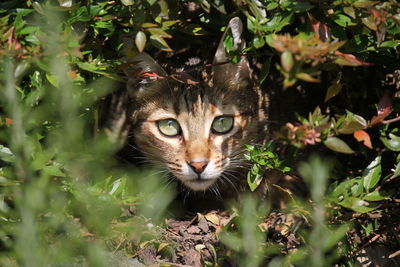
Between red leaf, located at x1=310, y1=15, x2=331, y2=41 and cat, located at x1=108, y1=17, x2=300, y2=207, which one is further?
cat, located at x1=108, y1=17, x2=300, y2=207

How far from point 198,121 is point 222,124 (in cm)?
17

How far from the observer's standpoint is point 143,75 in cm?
295

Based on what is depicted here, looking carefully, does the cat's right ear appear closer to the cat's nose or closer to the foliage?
the foliage

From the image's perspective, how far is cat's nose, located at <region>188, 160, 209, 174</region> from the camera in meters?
3.20

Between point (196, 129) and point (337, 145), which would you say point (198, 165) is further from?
point (337, 145)

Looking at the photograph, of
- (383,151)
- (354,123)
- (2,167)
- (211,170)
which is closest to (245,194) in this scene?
(211,170)

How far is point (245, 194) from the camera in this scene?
3586 millimetres

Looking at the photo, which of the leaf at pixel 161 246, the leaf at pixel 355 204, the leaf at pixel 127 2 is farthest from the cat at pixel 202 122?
the leaf at pixel 355 204

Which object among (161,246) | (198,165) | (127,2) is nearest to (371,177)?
(198,165)

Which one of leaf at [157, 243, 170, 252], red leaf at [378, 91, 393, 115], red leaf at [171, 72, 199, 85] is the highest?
red leaf at [171, 72, 199, 85]

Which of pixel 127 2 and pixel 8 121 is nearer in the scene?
pixel 8 121

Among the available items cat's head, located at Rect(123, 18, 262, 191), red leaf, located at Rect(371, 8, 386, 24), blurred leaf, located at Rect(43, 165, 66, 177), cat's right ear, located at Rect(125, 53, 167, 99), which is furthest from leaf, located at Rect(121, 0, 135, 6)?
red leaf, located at Rect(371, 8, 386, 24)

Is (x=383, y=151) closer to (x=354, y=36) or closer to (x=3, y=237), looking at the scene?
(x=354, y=36)

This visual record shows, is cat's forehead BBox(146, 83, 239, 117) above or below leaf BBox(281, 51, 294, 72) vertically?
below
